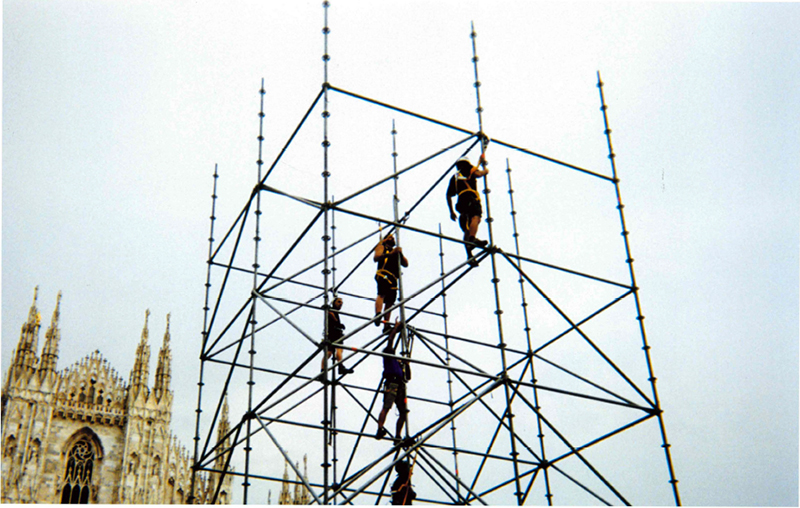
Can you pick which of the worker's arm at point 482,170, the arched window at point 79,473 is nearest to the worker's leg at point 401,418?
the worker's arm at point 482,170

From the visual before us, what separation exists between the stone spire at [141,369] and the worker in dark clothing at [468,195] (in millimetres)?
31097

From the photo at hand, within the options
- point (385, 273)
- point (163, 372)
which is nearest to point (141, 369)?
point (163, 372)

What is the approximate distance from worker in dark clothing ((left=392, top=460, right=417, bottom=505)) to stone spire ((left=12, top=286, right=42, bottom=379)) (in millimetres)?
30149

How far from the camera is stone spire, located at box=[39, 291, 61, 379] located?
36.2 meters

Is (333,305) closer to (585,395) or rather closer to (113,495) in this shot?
(585,395)

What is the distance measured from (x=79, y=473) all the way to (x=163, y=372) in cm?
557


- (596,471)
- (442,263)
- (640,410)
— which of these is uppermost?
(442,263)

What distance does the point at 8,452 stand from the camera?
111ft

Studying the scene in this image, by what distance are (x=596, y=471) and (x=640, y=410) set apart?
2.83ft

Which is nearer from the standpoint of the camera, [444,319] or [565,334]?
[565,334]

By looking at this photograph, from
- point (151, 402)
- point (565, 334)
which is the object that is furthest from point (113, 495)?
point (565, 334)

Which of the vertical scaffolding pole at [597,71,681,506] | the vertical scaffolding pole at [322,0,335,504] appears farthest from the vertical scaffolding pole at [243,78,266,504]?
the vertical scaffolding pole at [597,71,681,506]

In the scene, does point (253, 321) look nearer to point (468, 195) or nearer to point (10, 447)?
point (468, 195)

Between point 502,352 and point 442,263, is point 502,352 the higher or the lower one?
the lower one
